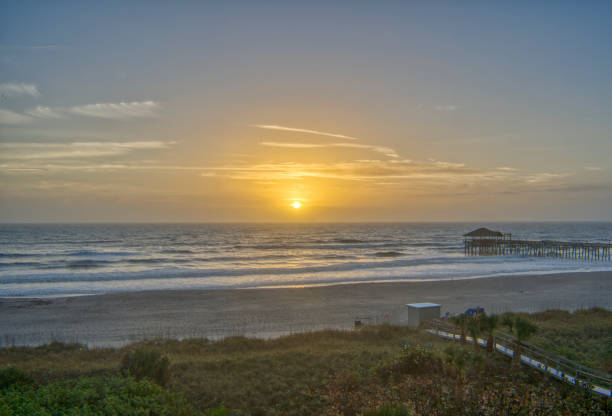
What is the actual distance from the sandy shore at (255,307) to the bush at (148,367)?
7.83m

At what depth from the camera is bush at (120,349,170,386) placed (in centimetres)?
1041

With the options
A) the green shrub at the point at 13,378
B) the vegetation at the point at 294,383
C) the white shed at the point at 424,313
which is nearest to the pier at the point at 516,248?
the white shed at the point at 424,313

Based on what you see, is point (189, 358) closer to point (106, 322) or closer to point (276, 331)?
point (276, 331)

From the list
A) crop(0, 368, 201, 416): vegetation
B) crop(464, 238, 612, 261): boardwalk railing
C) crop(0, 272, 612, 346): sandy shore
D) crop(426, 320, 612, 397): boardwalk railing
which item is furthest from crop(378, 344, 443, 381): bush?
crop(464, 238, 612, 261): boardwalk railing

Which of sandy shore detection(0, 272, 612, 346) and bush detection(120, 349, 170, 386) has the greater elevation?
bush detection(120, 349, 170, 386)

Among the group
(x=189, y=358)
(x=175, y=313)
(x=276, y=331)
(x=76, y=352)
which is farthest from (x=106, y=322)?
(x=189, y=358)

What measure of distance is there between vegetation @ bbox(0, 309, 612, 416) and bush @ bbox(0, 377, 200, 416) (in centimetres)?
2

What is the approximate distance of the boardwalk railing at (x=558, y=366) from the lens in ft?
32.9

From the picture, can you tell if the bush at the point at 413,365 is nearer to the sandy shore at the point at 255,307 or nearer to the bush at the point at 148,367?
the bush at the point at 148,367

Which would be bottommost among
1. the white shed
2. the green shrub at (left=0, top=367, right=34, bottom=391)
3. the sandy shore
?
the sandy shore

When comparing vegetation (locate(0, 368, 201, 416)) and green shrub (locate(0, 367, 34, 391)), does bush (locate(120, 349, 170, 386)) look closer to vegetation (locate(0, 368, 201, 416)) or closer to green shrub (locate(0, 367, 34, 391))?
vegetation (locate(0, 368, 201, 416))

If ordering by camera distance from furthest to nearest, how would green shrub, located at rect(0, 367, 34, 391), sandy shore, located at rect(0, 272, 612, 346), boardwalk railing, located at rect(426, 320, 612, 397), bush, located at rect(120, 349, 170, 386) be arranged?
sandy shore, located at rect(0, 272, 612, 346)
bush, located at rect(120, 349, 170, 386)
boardwalk railing, located at rect(426, 320, 612, 397)
green shrub, located at rect(0, 367, 34, 391)

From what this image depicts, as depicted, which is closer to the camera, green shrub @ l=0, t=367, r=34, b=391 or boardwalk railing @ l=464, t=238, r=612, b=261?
green shrub @ l=0, t=367, r=34, b=391

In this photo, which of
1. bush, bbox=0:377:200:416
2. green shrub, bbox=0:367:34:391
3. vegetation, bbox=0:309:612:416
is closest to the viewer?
bush, bbox=0:377:200:416
